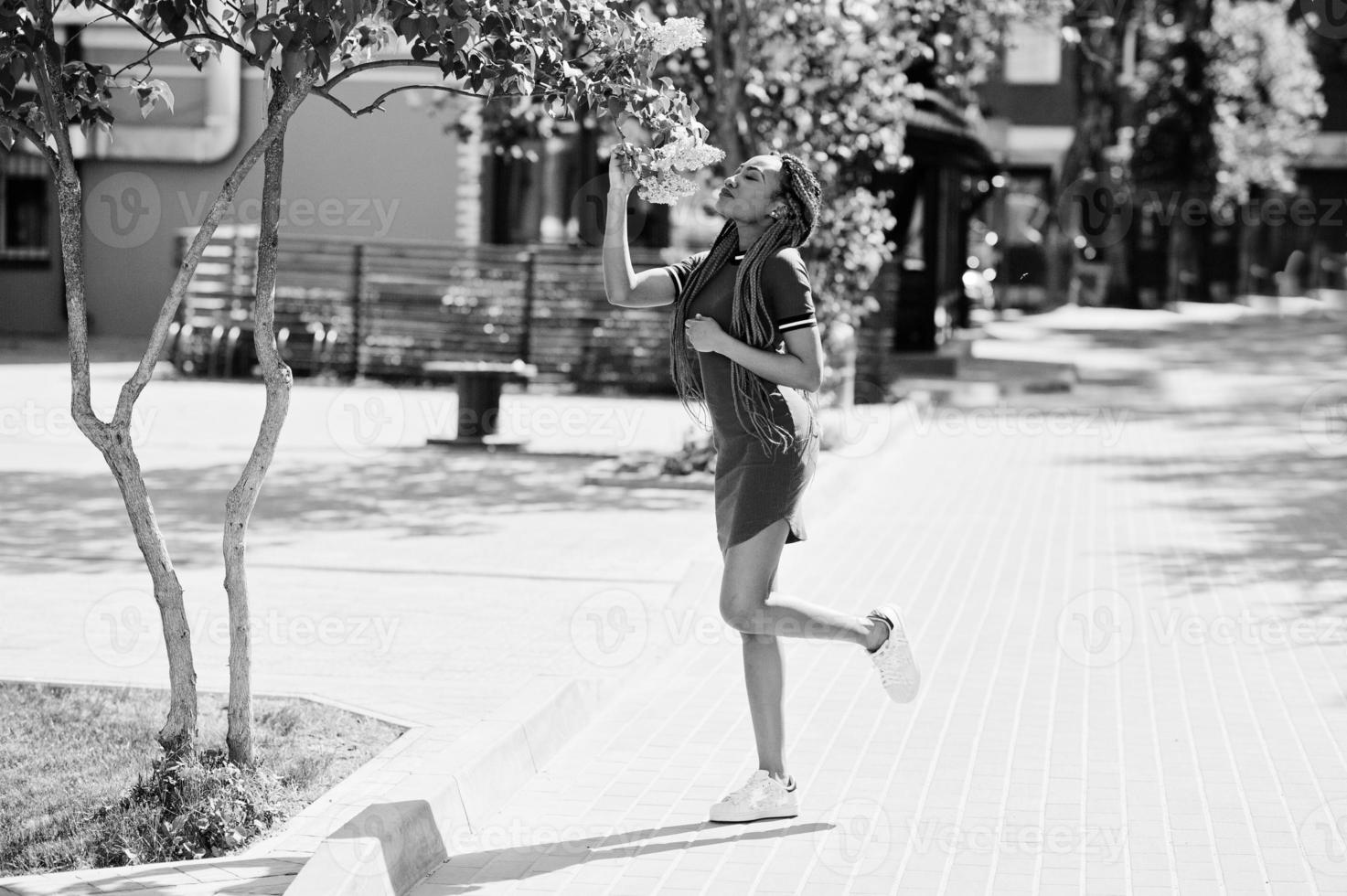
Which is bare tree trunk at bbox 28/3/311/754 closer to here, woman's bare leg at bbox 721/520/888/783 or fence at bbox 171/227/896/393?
woman's bare leg at bbox 721/520/888/783

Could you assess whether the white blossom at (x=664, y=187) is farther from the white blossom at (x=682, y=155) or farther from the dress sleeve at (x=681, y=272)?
the dress sleeve at (x=681, y=272)

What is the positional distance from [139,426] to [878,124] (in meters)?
6.78

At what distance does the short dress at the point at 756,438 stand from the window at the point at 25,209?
23.4 m

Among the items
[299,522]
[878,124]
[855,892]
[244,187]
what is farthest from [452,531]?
[244,187]

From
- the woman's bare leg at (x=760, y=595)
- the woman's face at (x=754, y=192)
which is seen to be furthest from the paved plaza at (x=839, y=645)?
the woman's face at (x=754, y=192)

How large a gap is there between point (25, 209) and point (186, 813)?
24.0m

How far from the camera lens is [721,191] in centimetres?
555

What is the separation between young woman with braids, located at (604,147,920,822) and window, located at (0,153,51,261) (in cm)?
2332

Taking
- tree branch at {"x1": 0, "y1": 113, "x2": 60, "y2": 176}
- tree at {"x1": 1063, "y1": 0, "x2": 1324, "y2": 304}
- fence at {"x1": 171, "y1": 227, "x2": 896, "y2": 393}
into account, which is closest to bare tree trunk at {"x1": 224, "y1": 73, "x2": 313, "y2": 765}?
tree branch at {"x1": 0, "y1": 113, "x2": 60, "y2": 176}

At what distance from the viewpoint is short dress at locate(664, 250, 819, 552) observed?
214 inches

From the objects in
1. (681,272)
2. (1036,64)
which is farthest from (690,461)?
(1036,64)

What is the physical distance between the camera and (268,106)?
5602 millimetres

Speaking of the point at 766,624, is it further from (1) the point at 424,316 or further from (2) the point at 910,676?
(1) the point at 424,316

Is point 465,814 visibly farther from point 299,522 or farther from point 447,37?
point 299,522
